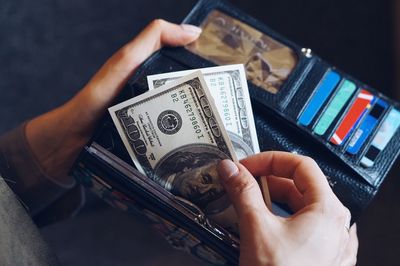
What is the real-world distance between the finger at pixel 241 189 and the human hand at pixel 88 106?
0.29 meters

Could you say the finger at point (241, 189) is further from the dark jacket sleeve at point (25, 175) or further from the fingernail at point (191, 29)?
the dark jacket sleeve at point (25, 175)

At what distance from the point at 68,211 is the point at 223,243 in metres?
0.52

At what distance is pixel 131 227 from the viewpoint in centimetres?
106

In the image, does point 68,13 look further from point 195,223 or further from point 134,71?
point 195,223

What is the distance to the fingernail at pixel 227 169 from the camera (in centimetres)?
79

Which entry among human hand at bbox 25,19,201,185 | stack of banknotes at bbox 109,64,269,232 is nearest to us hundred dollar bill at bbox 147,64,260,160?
stack of banknotes at bbox 109,64,269,232

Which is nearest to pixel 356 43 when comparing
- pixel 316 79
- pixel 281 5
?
pixel 281 5

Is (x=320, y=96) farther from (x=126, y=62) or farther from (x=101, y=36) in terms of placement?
(x=101, y=36)

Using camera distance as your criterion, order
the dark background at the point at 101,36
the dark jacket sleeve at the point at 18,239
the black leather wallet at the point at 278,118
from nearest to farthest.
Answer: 1. the dark jacket sleeve at the point at 18,239
2. the black leather wallet at the point at 278,118
3. the dark background at the point at 101,36

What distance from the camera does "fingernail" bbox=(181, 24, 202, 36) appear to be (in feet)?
3.17

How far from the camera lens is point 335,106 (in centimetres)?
95

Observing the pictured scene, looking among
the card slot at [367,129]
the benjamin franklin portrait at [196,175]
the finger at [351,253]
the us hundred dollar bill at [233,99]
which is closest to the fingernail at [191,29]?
the us hundred dollar bill at [233,99]

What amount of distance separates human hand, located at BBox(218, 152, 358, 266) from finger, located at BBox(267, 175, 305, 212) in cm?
5

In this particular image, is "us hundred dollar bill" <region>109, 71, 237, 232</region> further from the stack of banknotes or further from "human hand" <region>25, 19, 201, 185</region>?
"human hand" <region>25, 19, 201, 185</region>
